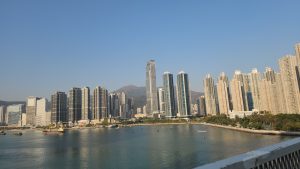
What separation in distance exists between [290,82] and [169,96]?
80.1 meters

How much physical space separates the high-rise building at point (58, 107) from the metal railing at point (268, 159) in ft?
429

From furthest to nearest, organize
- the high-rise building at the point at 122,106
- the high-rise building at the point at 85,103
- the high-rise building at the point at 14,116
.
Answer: the high-rise building at the point at 122,106, the high-rise building at the point at 14,116, the high-rise building at the point at 85,103

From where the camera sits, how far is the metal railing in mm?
8984

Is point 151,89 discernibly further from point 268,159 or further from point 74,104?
point 268,159

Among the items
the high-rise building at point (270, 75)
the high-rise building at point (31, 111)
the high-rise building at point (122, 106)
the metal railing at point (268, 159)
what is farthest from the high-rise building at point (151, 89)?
the metal railing at point (268, 159)

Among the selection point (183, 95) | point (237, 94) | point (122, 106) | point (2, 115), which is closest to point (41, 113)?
point (2, 115)

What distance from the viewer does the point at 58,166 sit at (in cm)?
2680

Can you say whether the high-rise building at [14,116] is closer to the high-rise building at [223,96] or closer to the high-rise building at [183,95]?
the high-rise building at [183,95]

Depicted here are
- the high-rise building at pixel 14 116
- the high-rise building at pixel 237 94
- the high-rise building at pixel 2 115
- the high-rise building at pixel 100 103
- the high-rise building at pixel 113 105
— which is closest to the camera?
the high-rise building at pixel 237 94

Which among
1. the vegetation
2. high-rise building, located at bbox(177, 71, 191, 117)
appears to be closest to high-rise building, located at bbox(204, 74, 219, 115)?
high-rise building, located at bbox(177, 71, 191, 117)

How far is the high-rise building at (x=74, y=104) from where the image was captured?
131625 millimetres

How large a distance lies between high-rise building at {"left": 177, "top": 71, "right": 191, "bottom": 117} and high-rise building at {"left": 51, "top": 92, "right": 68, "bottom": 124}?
62031mm

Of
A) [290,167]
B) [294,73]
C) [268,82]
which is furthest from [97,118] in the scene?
[290,167]

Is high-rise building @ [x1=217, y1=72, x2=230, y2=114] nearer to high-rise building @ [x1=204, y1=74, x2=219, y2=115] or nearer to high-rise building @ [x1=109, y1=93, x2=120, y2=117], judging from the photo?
high-rise building @ [x1=204, y1=74, x2=219, y2=115]
